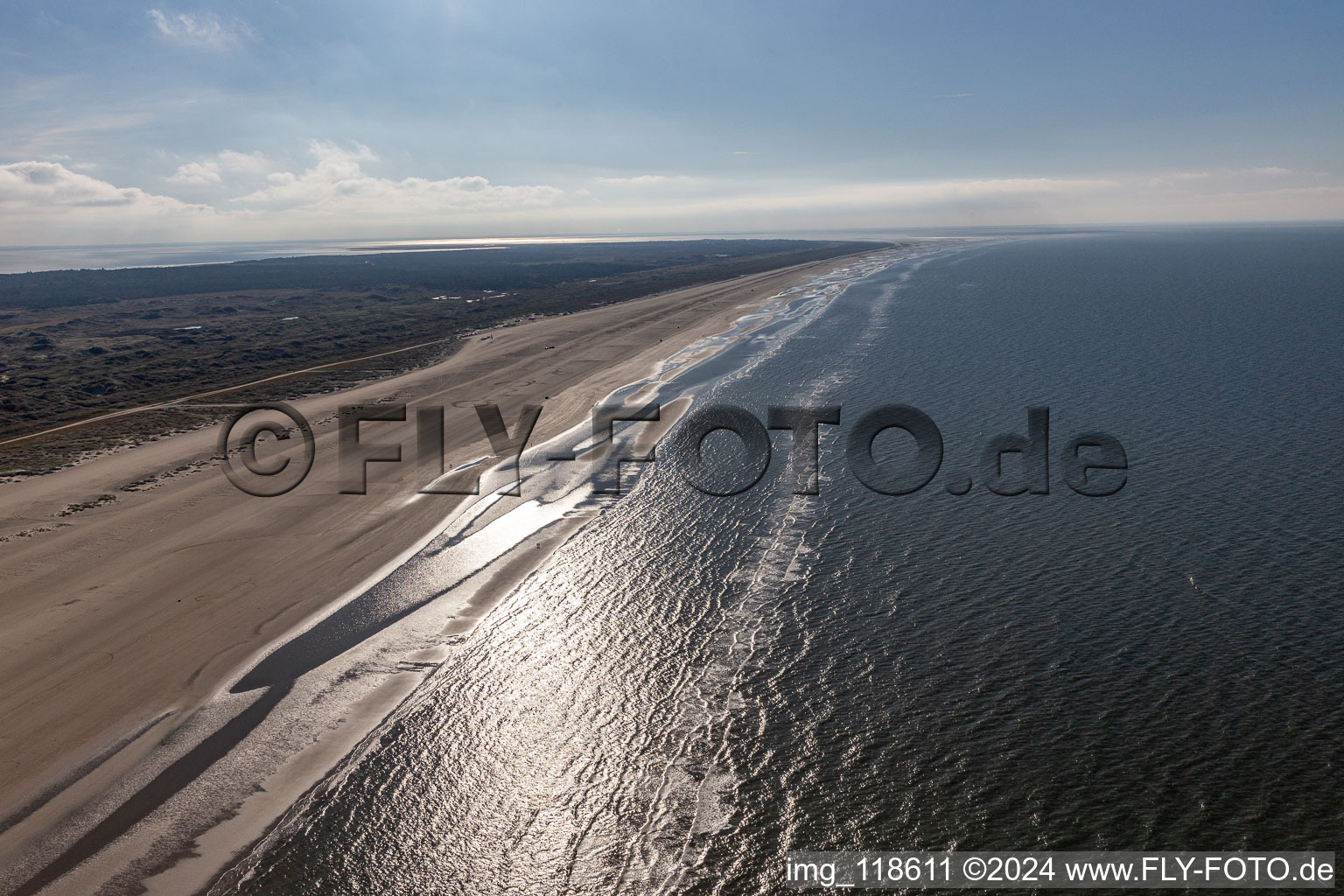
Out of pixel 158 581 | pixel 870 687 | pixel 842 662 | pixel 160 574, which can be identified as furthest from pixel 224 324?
pixel 870 687

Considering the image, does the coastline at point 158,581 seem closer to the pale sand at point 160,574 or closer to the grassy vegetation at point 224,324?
the pale sand at point 160,574

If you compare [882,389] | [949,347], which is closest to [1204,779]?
[882,389]

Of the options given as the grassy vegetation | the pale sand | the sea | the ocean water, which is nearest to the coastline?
the pale sand

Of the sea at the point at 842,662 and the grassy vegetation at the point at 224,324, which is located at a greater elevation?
the grassy vegetation at the point at 224,324

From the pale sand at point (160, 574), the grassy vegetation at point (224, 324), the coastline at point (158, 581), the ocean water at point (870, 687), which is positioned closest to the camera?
the ocean water at point (870, 687)

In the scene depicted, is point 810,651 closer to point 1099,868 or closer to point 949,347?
point 1099,868

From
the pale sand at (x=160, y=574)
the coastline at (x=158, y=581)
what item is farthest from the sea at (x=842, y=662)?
the pale sand at (x=160, y=574)

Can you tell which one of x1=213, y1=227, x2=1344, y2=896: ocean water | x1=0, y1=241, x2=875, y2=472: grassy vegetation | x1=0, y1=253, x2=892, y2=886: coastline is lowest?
x1=213, y1=227, x2=1344, y2=896: ocean water

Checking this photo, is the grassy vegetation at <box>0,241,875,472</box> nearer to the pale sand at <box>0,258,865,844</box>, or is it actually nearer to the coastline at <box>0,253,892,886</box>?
the pale sand at <box>0,258,865,844</box>
